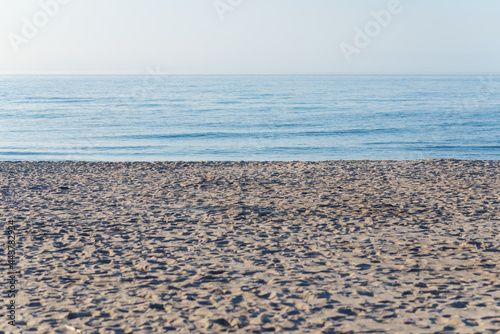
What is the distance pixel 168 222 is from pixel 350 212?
3.95 metres

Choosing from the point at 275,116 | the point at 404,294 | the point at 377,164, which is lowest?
the point at 404,294

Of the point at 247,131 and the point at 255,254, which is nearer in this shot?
the point at 255,254

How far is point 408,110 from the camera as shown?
45344 mm

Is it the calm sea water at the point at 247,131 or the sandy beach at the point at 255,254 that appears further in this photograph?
the calm sea water at the point at 247,131

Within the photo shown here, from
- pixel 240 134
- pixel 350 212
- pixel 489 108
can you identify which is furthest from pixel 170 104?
pixel 350 212

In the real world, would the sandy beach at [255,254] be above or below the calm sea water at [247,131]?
below

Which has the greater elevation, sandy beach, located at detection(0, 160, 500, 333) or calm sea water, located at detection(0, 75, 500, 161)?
calm sea water, located at detection(0, 75, 500, 161)

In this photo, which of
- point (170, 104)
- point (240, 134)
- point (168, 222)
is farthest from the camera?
point (170, 104)

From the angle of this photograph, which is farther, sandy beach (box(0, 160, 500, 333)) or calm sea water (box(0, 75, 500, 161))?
calm sea water (box(0, 75, 500, 161))

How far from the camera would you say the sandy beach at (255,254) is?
18.1 feet

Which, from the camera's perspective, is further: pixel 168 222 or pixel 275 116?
pixel 275 116

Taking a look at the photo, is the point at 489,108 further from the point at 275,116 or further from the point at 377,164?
the point at 377,164

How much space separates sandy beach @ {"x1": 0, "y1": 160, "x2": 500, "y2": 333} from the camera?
18.1 feet

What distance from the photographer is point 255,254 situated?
25.9 feet
